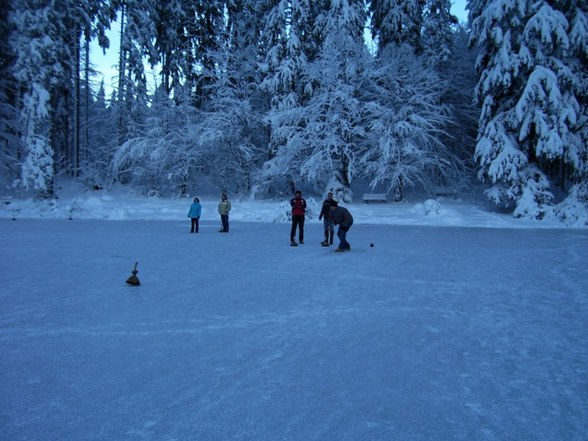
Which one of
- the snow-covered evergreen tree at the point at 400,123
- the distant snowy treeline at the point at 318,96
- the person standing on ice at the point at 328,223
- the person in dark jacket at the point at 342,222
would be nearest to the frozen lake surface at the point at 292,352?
the person in dark jacket at the point at 342,222

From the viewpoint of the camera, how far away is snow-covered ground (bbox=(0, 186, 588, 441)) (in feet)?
10.2

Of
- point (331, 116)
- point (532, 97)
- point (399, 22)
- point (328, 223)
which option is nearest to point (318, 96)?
point (331, 116)

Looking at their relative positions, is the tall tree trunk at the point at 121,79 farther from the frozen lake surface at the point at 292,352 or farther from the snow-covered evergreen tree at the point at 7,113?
the frozen lake surface at the point at 292,352

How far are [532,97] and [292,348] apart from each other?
2180 centimetres

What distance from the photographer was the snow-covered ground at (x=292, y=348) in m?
3.10

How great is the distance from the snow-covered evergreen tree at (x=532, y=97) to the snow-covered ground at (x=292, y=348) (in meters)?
12.9

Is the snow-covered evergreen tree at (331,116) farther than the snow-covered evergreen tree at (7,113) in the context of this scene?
No

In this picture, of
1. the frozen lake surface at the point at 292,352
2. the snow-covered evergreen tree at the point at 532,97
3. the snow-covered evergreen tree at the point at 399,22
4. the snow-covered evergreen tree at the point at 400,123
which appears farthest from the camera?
the snow-covered evergreen tree at the point at 399,22

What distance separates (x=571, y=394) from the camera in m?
3.55

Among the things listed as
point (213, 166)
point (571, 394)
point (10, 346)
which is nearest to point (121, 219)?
point (213, 166)

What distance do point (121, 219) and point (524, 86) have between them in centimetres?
2244

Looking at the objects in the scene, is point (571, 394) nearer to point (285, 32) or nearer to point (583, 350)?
point (583, 350)

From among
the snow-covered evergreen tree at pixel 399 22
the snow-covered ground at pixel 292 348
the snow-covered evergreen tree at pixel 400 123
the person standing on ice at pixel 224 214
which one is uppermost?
the snow-covered evergreen tree at pixel 399 22

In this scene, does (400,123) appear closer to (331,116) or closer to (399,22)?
(331,116)
